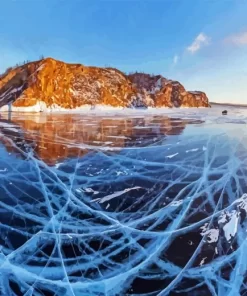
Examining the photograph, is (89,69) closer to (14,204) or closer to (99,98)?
(99,98)

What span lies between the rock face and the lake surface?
8 cm

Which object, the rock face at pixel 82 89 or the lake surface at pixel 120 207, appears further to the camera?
the rock face at pixel 82 89

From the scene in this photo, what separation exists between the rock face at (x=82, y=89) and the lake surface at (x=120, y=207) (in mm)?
85

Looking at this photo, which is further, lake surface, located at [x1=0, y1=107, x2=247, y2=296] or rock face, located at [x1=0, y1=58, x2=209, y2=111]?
rock face, located at [x1=0, y1=58, x2=209, y2=111]

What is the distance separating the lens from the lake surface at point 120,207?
1.43m

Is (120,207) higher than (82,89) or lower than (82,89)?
lower

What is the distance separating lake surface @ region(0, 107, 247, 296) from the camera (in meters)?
1.43

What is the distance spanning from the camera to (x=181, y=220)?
1.50 m

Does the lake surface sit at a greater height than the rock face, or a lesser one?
lesser

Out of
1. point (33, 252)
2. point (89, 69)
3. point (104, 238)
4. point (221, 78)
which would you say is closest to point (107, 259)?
point (104, 238)

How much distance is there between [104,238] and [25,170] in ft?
1.59

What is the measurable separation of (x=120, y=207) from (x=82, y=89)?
633 millimetres

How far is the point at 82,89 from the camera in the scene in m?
1.72

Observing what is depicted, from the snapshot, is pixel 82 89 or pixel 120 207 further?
pixel 82 89
